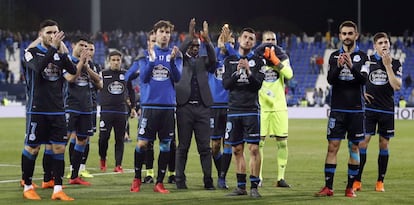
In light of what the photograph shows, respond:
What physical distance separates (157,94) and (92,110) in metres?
2.22

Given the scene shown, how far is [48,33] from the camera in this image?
11.8 meters

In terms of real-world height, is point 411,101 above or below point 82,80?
below

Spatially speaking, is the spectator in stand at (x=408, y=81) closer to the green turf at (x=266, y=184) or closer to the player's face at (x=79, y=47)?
the green turf at (x=266, y=184)

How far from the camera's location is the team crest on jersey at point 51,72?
11820 millimetres

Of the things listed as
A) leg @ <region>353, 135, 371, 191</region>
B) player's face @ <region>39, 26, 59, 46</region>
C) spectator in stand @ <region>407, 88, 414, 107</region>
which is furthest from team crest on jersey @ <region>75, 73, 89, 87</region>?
spectator in stand @ <region>407, 88, 414, 107</region>

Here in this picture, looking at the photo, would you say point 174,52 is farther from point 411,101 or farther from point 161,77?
point 411,101

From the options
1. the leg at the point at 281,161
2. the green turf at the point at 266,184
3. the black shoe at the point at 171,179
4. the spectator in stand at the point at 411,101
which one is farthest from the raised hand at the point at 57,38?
the spectator in stand at the point at 411,101

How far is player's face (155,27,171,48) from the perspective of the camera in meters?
12.6

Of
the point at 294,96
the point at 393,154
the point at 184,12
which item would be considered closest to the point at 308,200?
the point at 393,154

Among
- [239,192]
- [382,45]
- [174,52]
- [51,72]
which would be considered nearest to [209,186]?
[239,192]

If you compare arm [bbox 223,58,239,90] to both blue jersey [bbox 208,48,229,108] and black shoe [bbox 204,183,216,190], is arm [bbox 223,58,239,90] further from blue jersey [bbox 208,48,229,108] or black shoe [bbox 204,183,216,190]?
black shoe [bbox 204,183,216,190]

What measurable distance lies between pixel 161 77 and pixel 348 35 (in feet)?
9.26

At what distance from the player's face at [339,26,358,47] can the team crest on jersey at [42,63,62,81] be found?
13.3 ft

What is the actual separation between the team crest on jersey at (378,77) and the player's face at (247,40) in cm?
224
